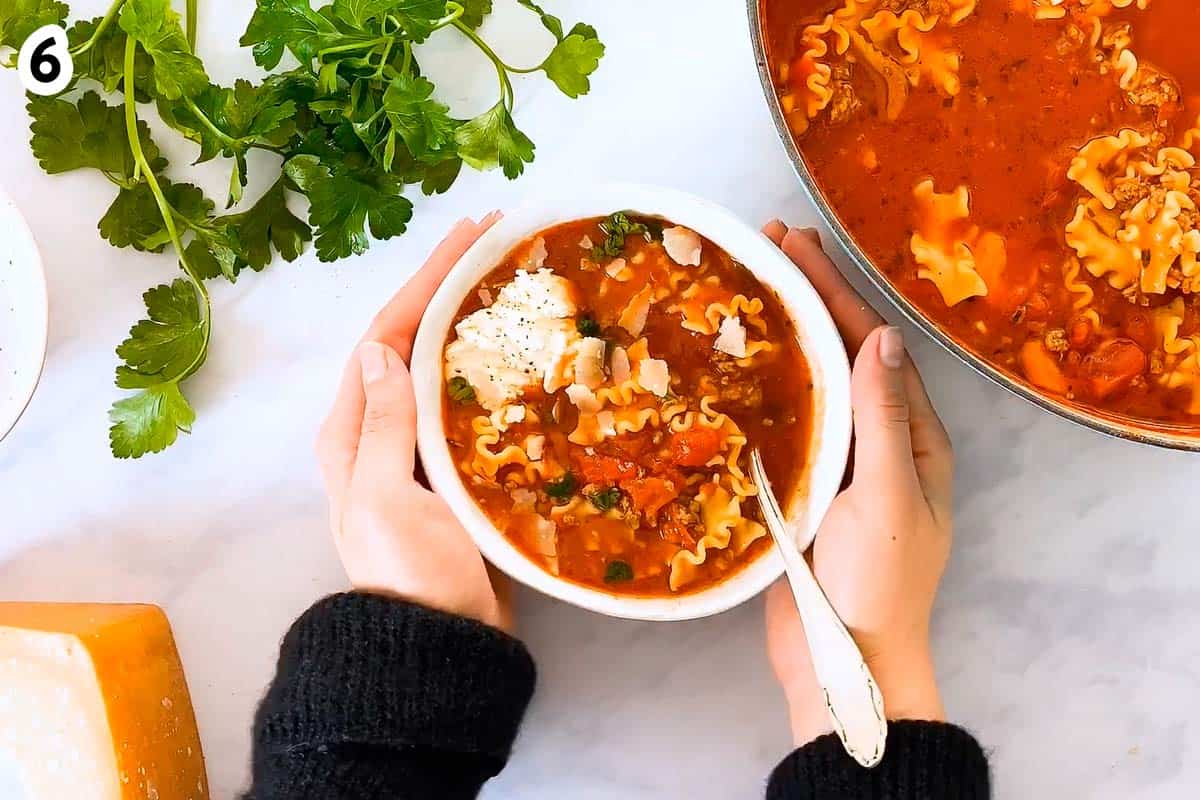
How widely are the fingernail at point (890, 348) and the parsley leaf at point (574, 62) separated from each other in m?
0.54

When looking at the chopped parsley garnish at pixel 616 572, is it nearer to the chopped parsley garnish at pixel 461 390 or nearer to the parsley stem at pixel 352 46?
the chopped parsley garnish at pixel 461 390

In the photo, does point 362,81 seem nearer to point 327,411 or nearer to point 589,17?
point 589,17

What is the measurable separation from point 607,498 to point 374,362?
1.24 feet

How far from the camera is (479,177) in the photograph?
64.7 inches

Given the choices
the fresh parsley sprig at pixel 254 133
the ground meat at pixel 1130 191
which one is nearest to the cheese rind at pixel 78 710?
the fresh parsley sprig at pixel 254 133

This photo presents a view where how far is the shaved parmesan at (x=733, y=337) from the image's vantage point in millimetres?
1430

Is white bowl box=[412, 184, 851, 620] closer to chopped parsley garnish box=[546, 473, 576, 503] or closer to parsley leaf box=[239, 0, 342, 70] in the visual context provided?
chopped parsley garnish box=[546, 473, 576, 503]

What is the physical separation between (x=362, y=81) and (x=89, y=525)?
2.71 ft

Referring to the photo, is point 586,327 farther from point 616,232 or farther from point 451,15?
point 451,15

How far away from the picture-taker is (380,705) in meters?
1.43

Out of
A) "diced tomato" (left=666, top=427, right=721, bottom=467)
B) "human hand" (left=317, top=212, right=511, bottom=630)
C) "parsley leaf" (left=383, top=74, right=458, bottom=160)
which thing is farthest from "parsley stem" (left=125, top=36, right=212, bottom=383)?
"diced tomato" (left=666, top=427, right=721, bottom=467)

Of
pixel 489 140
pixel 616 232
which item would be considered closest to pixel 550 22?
pixel 489 140

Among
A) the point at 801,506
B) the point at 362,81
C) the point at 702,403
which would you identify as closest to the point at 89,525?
the point at 362,81

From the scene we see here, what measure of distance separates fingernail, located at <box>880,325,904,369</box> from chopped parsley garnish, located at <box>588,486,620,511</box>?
420mm
